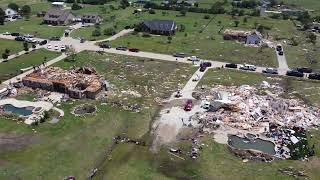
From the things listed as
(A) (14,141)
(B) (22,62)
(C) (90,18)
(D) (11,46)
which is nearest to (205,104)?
(A) (14,141)

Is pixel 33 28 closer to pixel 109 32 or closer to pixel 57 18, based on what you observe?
pixel 57 18

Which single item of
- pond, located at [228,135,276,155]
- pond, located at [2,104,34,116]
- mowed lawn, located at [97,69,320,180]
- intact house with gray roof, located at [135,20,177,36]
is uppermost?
intact house with gray roof, located at [135,20,177,36]

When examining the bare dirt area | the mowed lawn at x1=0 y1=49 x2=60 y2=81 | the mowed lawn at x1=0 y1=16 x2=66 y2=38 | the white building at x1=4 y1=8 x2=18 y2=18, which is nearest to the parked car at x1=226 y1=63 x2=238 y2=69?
the mowed lawn at x1=0 y1=49 x2=60 y2=81

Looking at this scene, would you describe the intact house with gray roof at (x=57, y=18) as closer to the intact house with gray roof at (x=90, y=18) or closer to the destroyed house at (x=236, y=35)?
the intact house with gray roof at (x=90, y=18)

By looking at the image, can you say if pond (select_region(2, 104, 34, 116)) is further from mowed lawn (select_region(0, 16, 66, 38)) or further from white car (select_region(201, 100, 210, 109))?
mowed lawn (select_region(0, 16, 66, 38))

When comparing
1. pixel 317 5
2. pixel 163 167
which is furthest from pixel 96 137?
pixel 317 5

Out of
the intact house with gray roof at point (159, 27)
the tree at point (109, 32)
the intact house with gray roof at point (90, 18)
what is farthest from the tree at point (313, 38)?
A: the intact house with gray roof at point (90, 18)
